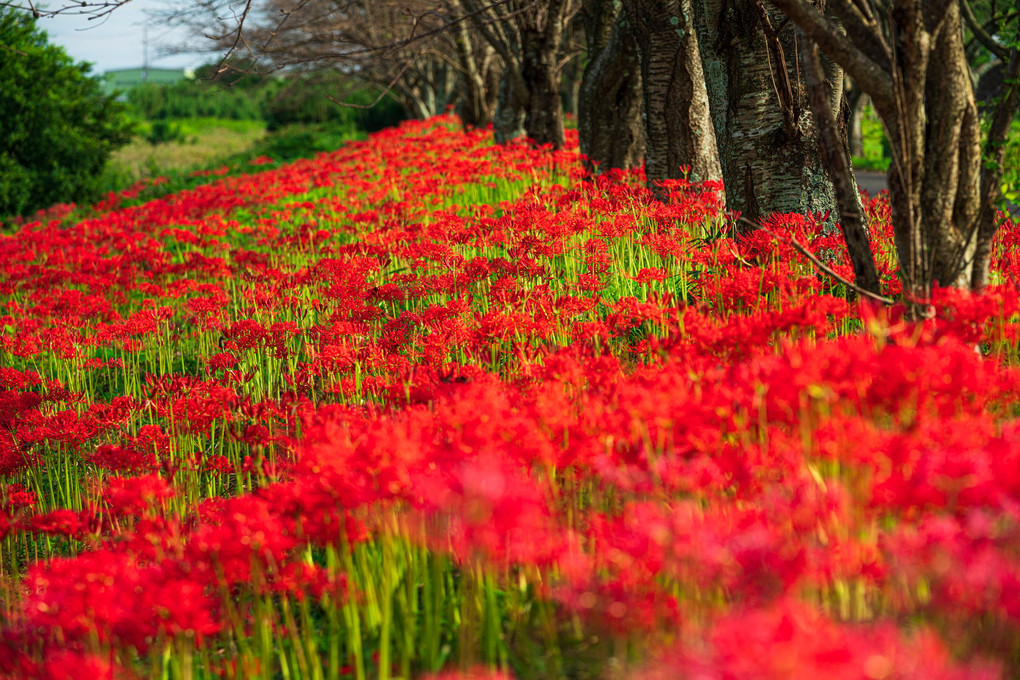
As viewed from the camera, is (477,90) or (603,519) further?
(477,90)

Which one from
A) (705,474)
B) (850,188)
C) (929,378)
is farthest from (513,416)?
(850,188)

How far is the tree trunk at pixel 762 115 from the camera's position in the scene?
4922 millimetres

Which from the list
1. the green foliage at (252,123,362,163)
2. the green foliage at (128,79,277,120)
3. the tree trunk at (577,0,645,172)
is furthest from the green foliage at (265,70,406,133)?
the tree trunk at (577,0,645,172)

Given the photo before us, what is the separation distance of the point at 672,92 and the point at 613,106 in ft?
6.95

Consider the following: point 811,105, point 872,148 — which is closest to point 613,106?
point 811,105

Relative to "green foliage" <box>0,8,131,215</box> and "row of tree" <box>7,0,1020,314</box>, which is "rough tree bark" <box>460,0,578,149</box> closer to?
"row of tree" <box>7,0,1020,314</box>

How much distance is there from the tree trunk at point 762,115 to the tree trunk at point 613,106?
150 inches

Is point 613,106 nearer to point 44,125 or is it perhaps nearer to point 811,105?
point 811,105

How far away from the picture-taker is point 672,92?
23.9 ft

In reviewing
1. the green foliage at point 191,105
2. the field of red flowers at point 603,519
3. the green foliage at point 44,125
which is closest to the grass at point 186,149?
the green foliage at point 44,125

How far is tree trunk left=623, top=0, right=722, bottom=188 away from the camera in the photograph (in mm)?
7145

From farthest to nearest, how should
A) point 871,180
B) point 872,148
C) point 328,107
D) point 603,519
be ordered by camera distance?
1. point 328,107
2. point 872,148
3. point 871,180
4. point 603,519

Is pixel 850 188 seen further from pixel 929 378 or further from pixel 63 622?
pixel 63 622

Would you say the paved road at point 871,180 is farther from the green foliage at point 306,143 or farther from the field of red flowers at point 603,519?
the green foliage at point 306,143
